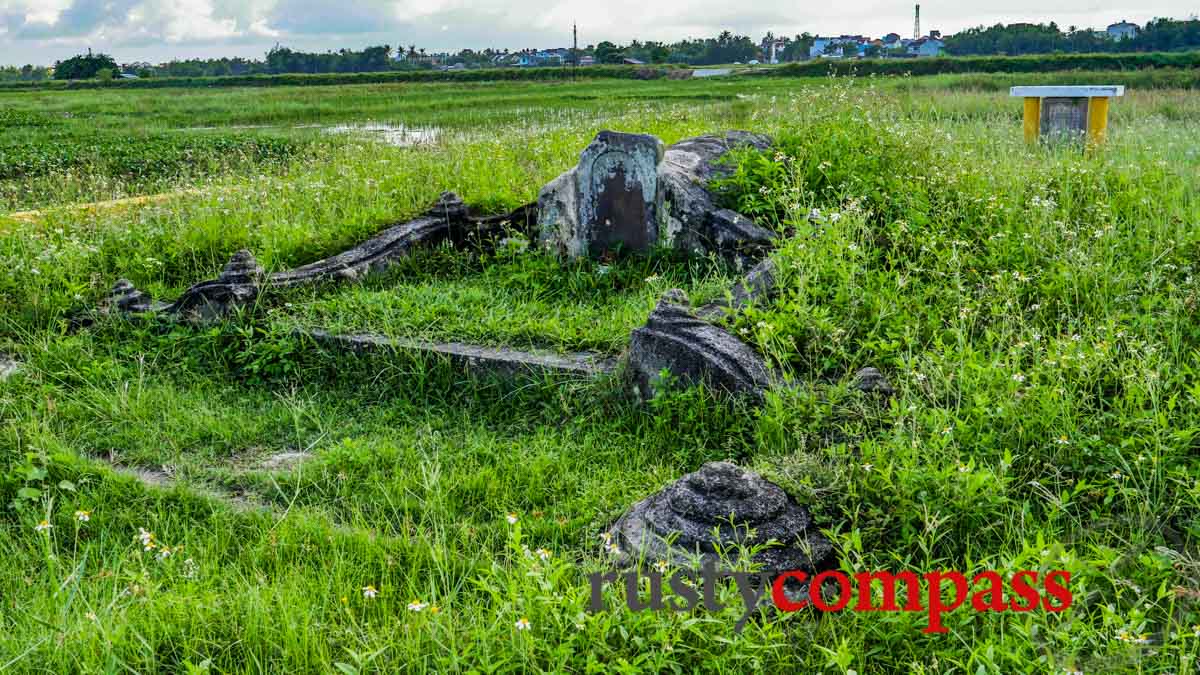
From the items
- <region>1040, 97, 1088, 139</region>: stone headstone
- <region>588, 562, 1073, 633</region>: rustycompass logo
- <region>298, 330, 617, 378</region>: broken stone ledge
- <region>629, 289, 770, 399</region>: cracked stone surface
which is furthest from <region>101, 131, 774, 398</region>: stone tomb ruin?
<region>1040, 97, 1088, 139</region>: stone headstone

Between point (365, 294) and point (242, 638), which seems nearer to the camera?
point (242, 638)

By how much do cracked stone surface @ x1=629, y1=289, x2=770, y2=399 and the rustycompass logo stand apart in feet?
4.55

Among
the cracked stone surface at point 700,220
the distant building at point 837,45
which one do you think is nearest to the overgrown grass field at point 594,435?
the cracked stone surface at point 700,220

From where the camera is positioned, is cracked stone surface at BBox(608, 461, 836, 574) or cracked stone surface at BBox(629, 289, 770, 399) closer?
cracked stone surface at BBox(608, 461, 836, 574)

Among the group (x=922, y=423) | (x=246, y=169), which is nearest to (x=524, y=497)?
(x=922, y=423)

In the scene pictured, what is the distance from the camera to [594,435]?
4531 mm

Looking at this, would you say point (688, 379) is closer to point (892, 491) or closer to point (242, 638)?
point (892, 491)

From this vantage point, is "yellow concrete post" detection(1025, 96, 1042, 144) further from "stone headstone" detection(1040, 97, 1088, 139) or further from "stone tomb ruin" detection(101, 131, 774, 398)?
→ "stone tomb ruin" detection(101, 131, 774, 398)

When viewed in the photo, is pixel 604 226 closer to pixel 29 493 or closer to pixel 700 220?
pixel 700 220

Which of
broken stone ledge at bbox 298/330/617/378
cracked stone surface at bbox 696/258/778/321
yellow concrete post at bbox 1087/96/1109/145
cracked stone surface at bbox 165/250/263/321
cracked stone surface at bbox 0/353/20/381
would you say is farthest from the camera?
yellow concrete post at bbox 1087/96/1109/145

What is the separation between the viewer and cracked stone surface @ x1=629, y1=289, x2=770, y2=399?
4.37 metres

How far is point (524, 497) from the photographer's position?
3994 millimetres

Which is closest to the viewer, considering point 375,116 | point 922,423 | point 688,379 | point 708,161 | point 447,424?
point 922,423

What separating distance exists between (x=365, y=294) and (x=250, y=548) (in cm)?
281
